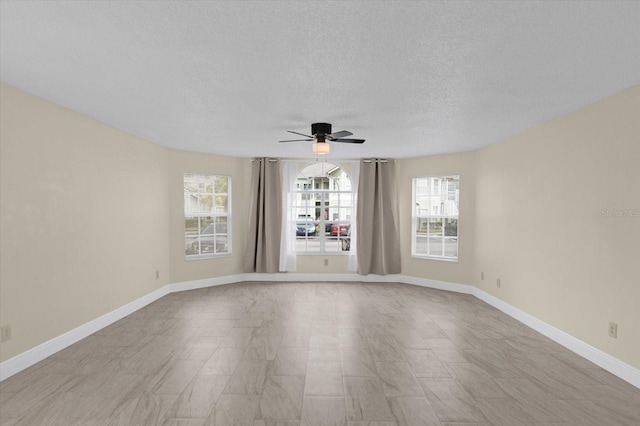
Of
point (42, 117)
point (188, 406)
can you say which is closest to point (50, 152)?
point (42, 117)

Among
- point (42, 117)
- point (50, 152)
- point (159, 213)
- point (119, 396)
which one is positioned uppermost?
point (42, 117)

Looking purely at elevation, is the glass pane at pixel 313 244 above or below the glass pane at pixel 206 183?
below

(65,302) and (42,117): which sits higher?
(42,117)

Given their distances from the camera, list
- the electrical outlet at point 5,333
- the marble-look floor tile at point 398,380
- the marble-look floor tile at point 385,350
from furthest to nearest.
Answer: the marble-look floor tile at point 385,350 → the electrical outlet at point 5,333 → the marble-look floor tile at point 398,380

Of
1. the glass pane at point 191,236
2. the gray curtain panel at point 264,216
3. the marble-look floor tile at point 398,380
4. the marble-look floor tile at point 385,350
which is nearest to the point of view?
the marble-look floor tile at point 398,380

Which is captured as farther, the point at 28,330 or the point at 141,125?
the point at 141,125

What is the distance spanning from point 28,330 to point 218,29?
10.5 feet

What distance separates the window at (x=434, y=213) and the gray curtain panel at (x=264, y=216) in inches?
107

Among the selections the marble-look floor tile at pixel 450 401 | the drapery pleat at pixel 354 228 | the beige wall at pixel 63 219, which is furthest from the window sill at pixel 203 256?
the marble-look floor tile at pixel 450 401

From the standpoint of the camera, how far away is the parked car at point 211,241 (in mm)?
6291

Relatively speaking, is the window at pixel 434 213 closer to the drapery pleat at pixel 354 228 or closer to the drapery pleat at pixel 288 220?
the drapery pleat at pixel 354 228

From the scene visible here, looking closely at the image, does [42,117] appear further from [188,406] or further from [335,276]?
[335,276]

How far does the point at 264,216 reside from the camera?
21.8ft

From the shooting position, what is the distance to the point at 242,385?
277cm
